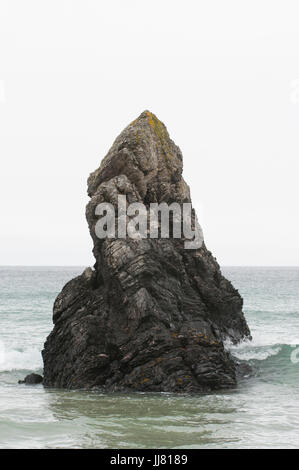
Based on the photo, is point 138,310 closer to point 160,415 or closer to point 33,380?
point 160,415

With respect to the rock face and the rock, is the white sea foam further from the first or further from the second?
the rock face

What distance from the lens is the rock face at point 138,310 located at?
19.3 metres

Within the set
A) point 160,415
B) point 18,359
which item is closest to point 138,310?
point 160,415

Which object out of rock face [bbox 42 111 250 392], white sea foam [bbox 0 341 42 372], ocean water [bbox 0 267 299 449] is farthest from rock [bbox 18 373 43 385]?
white sea foam [bbox 0 341 42 372]
